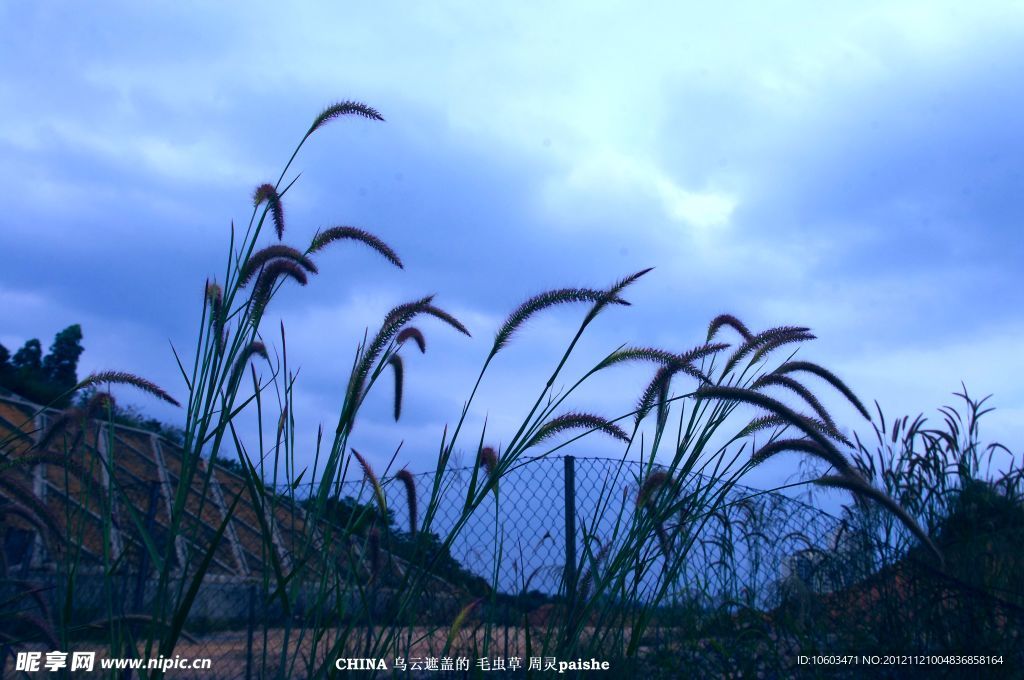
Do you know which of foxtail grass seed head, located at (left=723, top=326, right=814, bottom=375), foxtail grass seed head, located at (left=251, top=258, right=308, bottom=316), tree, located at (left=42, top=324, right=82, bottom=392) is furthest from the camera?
tree, located at (left=42, top=324, right=82, bottom=392)

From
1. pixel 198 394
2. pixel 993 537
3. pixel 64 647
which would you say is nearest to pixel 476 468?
pixel 198 394

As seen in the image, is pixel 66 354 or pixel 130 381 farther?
pixel 66 354

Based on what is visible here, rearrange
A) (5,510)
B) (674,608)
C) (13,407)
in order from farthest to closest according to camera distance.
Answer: (13,407) < (674,608) < (5,510)

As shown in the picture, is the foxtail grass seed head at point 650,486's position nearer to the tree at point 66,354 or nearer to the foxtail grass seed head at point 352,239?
the foxtail grass seed head at point 352,239

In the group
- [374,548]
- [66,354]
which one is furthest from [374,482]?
[66,354]

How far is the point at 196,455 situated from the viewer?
1.53 m

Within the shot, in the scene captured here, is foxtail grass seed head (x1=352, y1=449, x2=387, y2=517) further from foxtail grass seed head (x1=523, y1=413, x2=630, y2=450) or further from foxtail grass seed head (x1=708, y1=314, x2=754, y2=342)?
foxtail grass seed head (x1=708, y1=314, x2=754, y2=342)

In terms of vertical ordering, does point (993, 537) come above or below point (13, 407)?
below

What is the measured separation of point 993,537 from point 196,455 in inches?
109

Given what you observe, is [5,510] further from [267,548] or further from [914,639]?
[914,639]

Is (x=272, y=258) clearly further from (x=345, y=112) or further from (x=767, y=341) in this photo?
(x=767, y=341)

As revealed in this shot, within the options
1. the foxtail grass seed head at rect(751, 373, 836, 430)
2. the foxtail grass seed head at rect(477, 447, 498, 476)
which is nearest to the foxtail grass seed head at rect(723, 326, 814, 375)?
the foxtail grass seed head at rect(751, 373, 836, 430)

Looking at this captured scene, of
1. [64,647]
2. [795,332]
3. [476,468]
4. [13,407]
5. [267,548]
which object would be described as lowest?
[64,647]

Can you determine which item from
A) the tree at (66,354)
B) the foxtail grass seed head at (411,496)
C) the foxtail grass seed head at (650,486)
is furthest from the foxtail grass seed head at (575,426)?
the tree at (66,354)
